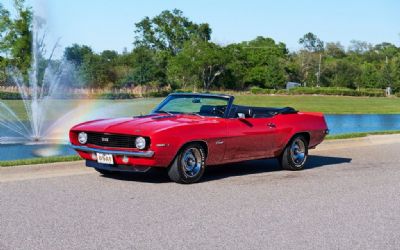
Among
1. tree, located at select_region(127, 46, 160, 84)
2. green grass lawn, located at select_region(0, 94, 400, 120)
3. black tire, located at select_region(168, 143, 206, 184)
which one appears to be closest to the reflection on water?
green grass lawn, located at select_region(0, 94, 400, 120)

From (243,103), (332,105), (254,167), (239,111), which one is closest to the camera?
(239,111)

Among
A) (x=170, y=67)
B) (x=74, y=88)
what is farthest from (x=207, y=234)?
(x=170, y=67)

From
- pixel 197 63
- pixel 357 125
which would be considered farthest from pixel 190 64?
pixel 357 125

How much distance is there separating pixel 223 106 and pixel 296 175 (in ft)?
5.61

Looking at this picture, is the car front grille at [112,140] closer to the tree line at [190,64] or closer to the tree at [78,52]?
the tree line at [190,64]

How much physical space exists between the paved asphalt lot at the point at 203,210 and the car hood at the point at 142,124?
74 cm

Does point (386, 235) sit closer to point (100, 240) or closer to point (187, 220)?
point (187, 220)

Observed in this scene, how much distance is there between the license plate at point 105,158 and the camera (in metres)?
9.08

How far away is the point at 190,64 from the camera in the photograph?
74500mm

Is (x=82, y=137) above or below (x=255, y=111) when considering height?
below

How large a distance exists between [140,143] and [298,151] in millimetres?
3678

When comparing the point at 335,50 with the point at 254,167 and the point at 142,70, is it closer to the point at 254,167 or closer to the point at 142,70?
the point at 142,70

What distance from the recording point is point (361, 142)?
55.7 feet

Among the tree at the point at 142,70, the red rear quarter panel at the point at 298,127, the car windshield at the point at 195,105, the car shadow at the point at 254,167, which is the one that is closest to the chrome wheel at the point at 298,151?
the red rear quarter panel at the point at 298,127
